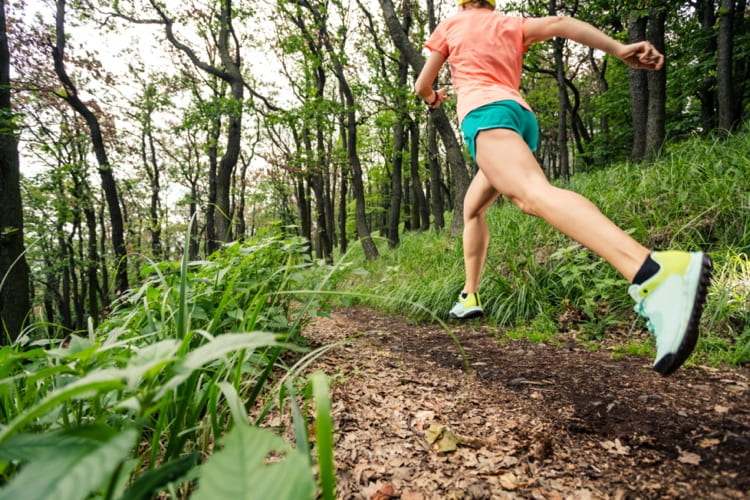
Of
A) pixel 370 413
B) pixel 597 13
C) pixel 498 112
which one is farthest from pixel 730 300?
pixel 597 13

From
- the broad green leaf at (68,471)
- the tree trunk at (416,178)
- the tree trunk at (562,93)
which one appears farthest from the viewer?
the tree trunk at (416,178)

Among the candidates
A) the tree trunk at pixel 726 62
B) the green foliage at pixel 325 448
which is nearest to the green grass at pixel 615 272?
the green foliage at pixel 325 448

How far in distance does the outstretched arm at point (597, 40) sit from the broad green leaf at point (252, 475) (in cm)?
212

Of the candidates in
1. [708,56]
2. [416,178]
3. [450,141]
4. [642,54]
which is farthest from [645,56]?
[416,178]

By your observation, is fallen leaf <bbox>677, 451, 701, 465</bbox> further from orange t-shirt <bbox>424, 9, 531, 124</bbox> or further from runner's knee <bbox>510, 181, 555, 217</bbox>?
orange t-shirt <bbox>424, 9, 531, 124</bbox>

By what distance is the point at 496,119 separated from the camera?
174 centimetres

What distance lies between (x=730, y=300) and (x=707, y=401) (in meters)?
1.09

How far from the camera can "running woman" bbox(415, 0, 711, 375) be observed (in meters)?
1.18

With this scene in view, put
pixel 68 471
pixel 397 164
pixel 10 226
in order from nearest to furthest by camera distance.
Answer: pixel 68 471
pixel 10 226
pixel 397 164

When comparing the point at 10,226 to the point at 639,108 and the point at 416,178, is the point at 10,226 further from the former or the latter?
the point at 639,108

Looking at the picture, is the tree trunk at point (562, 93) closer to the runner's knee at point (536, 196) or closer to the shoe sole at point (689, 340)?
the runner's knee at point (536, 196)

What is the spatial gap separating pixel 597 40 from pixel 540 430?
178 centimetres

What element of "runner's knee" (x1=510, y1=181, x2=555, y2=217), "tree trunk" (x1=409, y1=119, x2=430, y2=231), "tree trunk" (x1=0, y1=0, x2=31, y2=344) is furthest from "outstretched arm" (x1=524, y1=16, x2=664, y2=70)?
"tree trunk" (x1=409, y1=119, x2=430, y2=231)

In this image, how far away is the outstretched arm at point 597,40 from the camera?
1.75 metres
